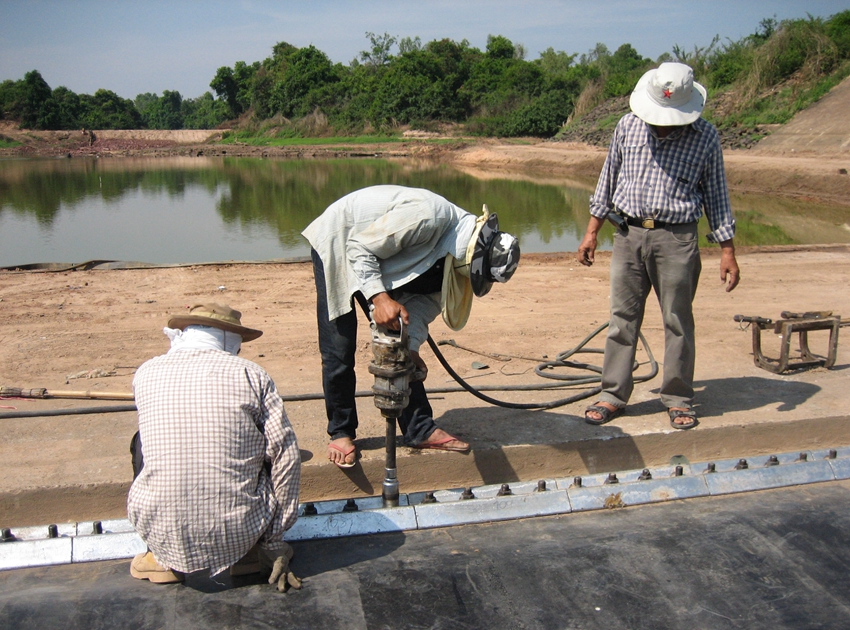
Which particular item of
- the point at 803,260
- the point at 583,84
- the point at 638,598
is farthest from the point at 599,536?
the point at 583,84

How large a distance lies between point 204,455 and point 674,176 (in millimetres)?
2713

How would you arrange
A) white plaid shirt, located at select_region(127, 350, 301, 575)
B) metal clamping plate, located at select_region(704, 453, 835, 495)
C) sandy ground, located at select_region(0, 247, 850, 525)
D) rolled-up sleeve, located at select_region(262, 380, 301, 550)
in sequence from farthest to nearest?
sandy ground, located at select_region(0, 247, 850, 525) < metal clamping plate, located at select_region(704, 453, 835, 495) < rolled-up sleeve, located at select_region(262, 380, 301, 550) < white plaid shirt, located at select_region(127, 350, 301, 575)

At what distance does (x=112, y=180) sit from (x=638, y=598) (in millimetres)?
30579

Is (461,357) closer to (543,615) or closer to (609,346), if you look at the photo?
(609,346)

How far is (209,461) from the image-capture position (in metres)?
2.53

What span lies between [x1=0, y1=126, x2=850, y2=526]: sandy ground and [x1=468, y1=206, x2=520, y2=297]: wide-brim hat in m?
1.01

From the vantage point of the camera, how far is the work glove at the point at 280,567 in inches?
107

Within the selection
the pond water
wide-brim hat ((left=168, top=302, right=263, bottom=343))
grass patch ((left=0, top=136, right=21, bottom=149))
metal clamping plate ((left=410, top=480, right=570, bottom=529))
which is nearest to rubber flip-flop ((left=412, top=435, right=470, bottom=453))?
metal clamping plate ((left=410, top=480, right=570, bottom=529))

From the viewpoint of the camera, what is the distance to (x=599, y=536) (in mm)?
3189

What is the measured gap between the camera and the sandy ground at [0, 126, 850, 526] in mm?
3807

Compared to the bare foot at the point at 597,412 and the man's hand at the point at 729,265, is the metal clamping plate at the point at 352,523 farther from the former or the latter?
the man's hand at the point at 729,265

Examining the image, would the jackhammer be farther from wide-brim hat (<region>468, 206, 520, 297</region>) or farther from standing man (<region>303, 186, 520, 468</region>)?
wide-brim hat (<region>468, 206, 520, 297</region>)

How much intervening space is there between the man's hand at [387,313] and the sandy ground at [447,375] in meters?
0.91

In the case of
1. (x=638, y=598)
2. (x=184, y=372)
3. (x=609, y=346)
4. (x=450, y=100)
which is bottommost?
(x=638, y=598)
